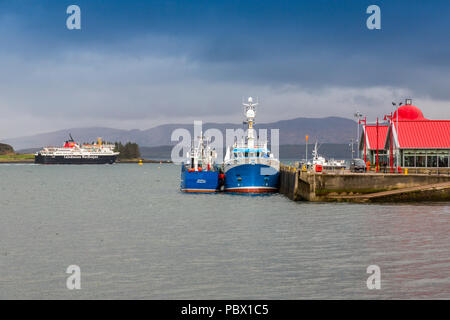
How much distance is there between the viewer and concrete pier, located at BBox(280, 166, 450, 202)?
52.4m

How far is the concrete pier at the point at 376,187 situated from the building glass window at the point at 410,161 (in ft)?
35.3

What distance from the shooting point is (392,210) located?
1881 inches

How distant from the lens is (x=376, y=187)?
53.6 m

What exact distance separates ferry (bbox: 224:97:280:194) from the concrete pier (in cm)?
1539

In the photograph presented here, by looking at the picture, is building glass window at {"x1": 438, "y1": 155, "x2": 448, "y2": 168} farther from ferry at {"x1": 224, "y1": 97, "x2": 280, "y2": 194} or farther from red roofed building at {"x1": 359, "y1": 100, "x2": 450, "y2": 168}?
ferry at {"x1": 224, "y1": 97, "x2": 280, "y2": 194}

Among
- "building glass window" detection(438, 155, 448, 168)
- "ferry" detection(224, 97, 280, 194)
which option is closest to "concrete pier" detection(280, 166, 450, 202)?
"building glass window" detection(438, 155, 448, 168)

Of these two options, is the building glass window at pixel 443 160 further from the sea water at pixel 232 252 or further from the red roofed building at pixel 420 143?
the sea water at pixel 232 252

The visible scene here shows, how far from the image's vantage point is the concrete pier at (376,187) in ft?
172

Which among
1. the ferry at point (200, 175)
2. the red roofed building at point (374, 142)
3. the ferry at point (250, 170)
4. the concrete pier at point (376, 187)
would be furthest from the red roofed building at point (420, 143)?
the ferry at point (200, 175)

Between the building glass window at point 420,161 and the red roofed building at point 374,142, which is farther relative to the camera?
the red roofed building at point 374,142

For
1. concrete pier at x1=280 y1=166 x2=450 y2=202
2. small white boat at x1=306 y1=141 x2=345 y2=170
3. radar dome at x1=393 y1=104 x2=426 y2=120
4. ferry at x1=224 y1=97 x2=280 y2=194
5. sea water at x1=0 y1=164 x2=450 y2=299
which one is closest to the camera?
sea water at x1=0 y1=164 x2=450 y2=299
